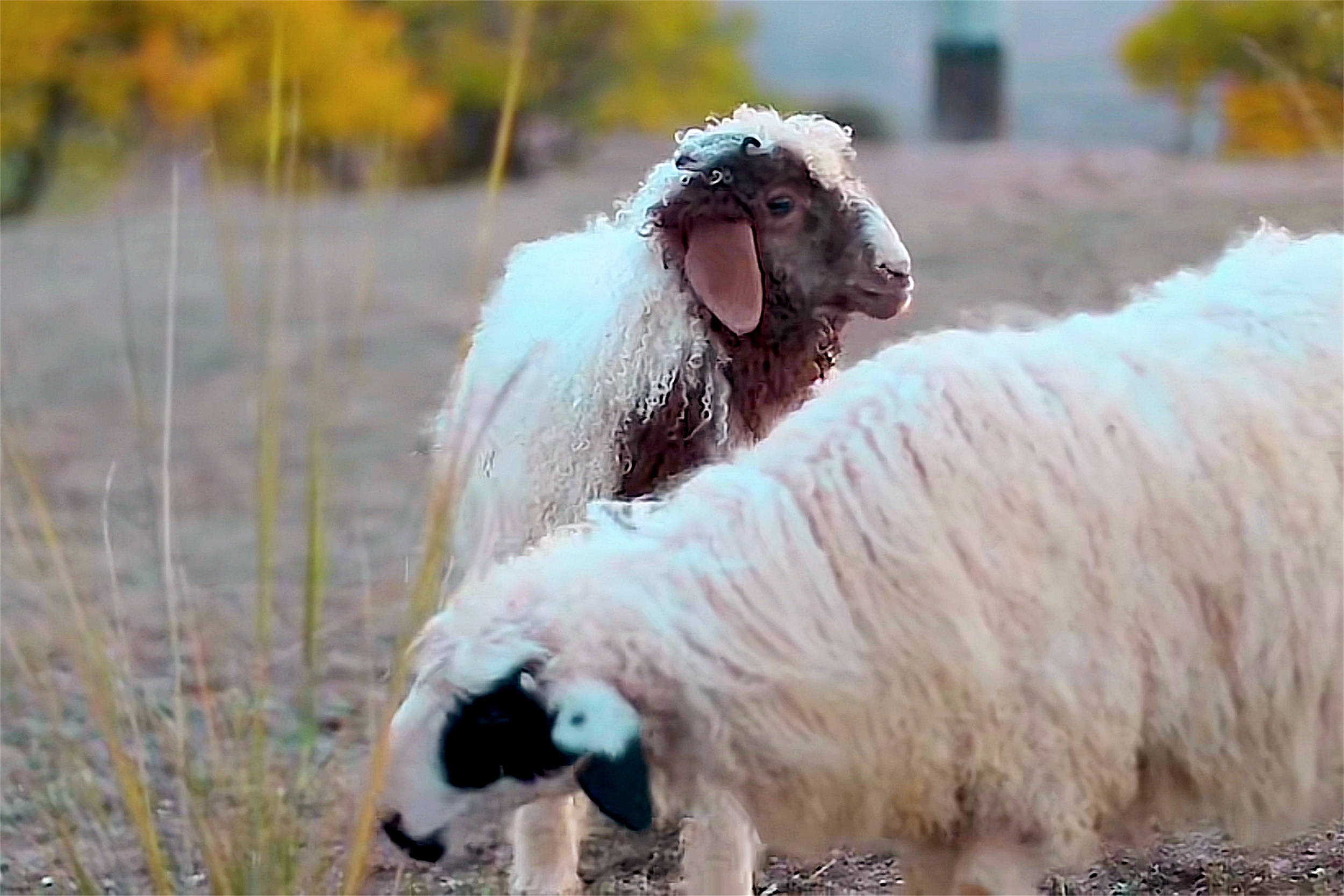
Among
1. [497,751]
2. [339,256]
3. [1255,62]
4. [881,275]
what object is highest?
[1255,62]

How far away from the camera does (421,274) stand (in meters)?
Answer: 12.8

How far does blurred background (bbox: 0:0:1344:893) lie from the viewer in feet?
11.5

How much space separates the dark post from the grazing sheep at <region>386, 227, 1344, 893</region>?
46.9ft

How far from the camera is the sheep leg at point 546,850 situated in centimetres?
397

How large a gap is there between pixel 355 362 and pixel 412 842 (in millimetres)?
840

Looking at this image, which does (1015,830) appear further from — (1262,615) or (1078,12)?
(1078,12)

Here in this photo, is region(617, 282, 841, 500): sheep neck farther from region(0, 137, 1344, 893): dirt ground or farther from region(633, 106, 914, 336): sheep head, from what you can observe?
region(0, 137, 1344, 893): dirt ground

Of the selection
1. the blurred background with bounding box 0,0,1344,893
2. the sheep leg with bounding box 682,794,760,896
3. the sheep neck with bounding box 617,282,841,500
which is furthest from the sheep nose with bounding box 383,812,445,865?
the sheep neck with bounding box 617,282,841,500

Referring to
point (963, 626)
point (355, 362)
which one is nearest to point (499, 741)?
point (963, 626)

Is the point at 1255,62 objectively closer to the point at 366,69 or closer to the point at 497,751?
the point at 497,751

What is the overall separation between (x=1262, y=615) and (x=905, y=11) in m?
20.4

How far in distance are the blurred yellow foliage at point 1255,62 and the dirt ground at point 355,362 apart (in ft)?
1.49

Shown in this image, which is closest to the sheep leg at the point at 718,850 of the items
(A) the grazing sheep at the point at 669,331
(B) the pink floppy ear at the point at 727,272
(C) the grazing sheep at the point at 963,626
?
(C) the grazing sheep at the point at 963,626

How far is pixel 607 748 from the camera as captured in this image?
2705 millimetres
